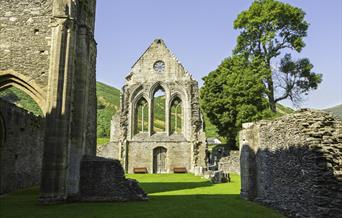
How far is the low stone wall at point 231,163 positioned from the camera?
84.0 ft

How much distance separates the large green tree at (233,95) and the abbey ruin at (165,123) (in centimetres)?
153

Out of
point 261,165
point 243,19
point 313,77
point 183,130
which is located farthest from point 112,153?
point 261,165

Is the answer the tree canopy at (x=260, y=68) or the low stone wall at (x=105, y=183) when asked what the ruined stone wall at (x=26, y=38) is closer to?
the low stone wall at (x=105, y=183)

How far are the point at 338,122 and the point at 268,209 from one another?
3.50 m

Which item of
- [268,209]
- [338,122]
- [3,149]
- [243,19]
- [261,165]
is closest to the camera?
[338,122]

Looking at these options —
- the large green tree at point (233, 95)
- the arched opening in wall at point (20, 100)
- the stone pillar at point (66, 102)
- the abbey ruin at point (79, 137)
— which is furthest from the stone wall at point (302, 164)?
the arched opening in wall at point (20, 100)

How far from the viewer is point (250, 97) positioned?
2605 centimetres

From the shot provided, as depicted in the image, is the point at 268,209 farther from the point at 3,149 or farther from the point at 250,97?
the point at 250,97

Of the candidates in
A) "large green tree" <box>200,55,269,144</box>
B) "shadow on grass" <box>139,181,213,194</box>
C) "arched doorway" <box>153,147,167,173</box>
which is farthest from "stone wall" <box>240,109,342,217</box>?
"arched doorway" <box>153,147,167,173</box>

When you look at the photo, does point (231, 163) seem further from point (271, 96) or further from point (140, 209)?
point (140, 209)

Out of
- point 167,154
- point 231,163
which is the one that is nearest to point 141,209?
point 231,163

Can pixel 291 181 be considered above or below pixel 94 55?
below

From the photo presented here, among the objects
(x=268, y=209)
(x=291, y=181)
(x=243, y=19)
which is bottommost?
(x=268, y=209)

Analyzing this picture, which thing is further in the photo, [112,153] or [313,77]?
[112,153]
